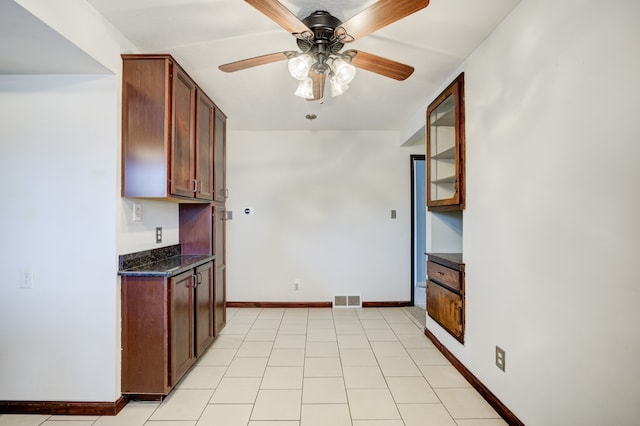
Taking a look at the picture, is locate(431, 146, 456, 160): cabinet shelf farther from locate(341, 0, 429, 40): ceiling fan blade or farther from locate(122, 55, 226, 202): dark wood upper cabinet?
locate(122, 55, 226, 202): dark wood upper cabinet

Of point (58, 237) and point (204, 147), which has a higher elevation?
point (204, 147)

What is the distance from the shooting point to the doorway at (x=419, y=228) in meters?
4.29

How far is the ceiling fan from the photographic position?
1379 mm

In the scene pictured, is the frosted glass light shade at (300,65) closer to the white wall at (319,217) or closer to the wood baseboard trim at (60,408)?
the wood baseboard trim at (60,408)

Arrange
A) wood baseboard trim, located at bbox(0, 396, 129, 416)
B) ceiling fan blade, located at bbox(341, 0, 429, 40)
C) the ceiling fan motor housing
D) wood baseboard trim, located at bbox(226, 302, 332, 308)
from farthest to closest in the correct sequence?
wood baseboard trim, located at bbox(226, 302, 332, 308)
wood baseboard trim, located at bbox(0, 396, 129, 416)
the ceiling fan motor housing
ceiling fan blade, located at bbox(341, 0, 429, 40)

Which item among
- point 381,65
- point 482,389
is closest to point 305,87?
point 381,65

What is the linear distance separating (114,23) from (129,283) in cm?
166

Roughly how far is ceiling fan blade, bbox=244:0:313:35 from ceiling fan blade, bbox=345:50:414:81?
34 centimetres

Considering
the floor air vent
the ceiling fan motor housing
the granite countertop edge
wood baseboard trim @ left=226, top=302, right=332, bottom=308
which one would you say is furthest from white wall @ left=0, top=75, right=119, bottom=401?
the floor air vent

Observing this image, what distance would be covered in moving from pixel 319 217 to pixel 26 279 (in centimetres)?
299

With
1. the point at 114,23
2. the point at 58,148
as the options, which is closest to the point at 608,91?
the point at 114,23

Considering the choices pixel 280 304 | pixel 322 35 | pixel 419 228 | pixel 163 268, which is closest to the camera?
pixel 322 35

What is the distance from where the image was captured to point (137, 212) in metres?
2.23

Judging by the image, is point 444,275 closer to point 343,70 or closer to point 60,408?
point 343,70
